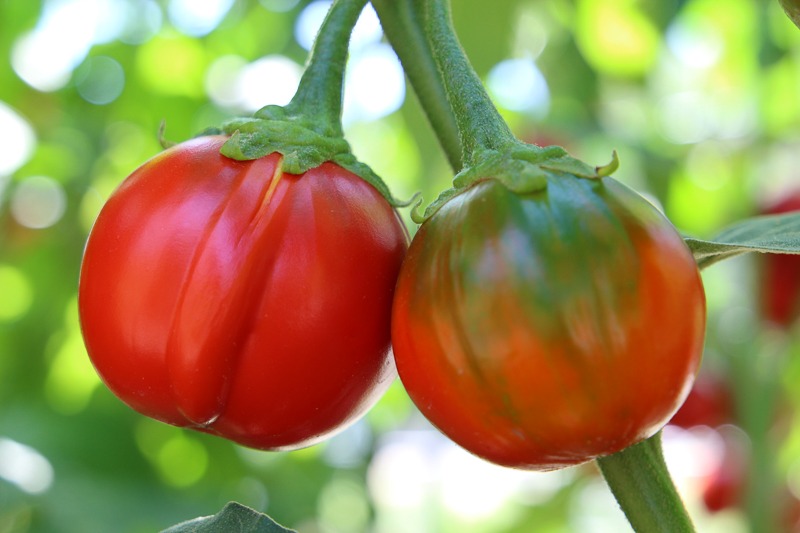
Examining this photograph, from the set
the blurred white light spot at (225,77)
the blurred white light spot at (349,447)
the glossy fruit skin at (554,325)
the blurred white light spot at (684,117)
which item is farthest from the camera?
the blurred white light spot at (684,117)

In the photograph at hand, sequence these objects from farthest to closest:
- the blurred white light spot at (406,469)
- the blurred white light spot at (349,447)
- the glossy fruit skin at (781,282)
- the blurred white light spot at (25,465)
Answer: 1. the blurred white light spot at (406,469)
2. the blurred white light spot at (349,447)
3. the glossy fruit skin at (781,282)
4. the blurred white light spot at (25,465)

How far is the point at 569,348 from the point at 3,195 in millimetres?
2457

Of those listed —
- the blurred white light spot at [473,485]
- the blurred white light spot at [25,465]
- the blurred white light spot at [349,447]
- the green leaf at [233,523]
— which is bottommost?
the blurred white light spot at [473,485]

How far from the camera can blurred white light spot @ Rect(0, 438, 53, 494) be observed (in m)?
2.12

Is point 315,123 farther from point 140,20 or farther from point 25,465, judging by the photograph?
point 140,20

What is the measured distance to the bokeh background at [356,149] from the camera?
2.32 m

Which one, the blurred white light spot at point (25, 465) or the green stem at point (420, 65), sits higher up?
the green stem at point (420, 65)

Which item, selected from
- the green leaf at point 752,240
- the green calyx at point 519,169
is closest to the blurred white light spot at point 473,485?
the green leaf at point 752,240

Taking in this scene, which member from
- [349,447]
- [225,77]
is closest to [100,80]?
[225,77]

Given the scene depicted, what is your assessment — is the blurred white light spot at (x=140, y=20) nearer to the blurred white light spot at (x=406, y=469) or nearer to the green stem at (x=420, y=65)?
the blurred white light spot at (x=406, y=469)

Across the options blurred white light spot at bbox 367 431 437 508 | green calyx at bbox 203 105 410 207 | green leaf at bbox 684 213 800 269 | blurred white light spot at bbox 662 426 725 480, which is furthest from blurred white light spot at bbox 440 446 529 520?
green calyx at bbox 203 105 410 207

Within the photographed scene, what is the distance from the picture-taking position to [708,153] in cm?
289

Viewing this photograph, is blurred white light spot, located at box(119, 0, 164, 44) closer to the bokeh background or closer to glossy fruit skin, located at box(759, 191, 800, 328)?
the bokeh background

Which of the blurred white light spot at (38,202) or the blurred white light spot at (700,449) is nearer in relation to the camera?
the blurred white light spot at (38,202)
